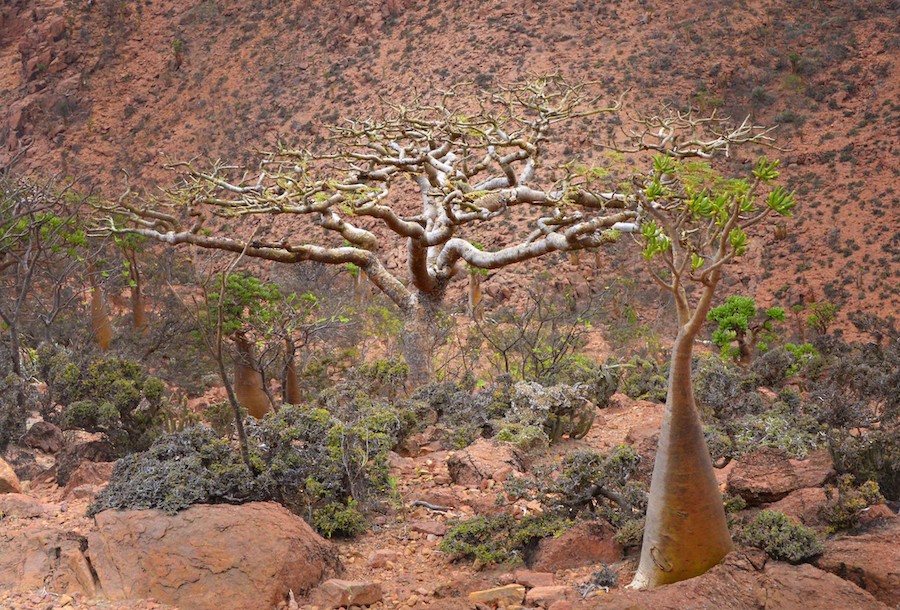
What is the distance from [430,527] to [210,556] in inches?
53.1

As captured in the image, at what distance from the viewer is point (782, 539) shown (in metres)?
3.27

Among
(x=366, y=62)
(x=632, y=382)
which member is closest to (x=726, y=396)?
(x=632, y=382)

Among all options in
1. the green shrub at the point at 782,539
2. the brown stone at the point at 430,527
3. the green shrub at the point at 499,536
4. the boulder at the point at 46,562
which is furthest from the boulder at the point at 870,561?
the boulder at the point at 46,562

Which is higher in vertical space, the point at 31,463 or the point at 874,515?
the point at 874,515

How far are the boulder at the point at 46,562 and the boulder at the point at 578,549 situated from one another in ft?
6.57

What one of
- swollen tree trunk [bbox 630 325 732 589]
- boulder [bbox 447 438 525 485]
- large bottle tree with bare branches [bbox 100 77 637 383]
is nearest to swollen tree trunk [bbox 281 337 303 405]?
large bottle tree with bare branches [bbox 100 77 637 383]

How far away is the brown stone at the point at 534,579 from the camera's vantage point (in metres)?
3.56

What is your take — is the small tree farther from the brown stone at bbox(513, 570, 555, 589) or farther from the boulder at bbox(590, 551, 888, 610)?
the boulder at bbox(590, 551, 888, 610)

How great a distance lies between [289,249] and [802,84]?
22.4 meters

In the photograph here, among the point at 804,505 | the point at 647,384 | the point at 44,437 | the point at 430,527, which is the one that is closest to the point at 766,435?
the point at 804,505

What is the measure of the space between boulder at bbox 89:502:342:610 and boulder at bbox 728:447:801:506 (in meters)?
2.05

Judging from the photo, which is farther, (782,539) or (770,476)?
(770,476)

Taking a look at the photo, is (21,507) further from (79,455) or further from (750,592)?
(750,592)

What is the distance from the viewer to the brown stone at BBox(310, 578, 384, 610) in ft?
11.6
